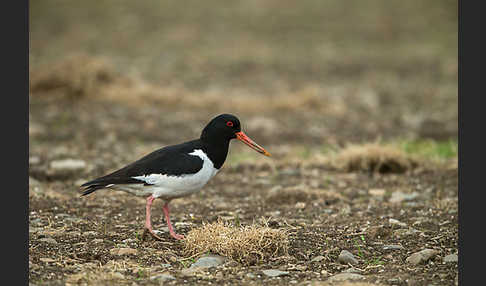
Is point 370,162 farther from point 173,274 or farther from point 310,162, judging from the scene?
point 173,274

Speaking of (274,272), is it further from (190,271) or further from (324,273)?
(190,271)

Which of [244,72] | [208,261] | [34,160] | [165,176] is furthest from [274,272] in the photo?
[244,72]

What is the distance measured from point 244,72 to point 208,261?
465 inches

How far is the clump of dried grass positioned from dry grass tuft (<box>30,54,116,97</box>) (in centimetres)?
809

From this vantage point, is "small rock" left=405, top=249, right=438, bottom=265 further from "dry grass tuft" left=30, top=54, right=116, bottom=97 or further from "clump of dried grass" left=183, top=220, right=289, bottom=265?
"dry grass tuft" left=30, top=54, right=116, bottom=97

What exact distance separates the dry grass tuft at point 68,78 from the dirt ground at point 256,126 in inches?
1.1

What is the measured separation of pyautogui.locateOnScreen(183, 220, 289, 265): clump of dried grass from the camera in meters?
5.52

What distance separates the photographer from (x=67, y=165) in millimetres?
9102

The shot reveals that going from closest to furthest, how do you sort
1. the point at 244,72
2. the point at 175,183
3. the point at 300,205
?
the point at 175,183 < the point at 300,205 < the point at 244,72

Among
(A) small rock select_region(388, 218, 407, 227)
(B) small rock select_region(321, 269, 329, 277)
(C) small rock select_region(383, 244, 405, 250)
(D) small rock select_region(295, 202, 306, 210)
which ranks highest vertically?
(B) small rock select_region(321, 269, 329, 277)

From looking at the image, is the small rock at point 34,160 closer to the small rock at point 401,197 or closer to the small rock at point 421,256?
the small rock at point 401,197

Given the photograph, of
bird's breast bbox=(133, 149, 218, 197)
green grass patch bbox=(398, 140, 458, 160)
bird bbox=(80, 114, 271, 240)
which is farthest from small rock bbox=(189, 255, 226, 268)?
green grass patch bbox=(398, 140, 458, 160)

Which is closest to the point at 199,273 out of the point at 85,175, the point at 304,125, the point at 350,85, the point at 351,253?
the point at 351,253

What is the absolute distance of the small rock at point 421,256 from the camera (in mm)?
5445
